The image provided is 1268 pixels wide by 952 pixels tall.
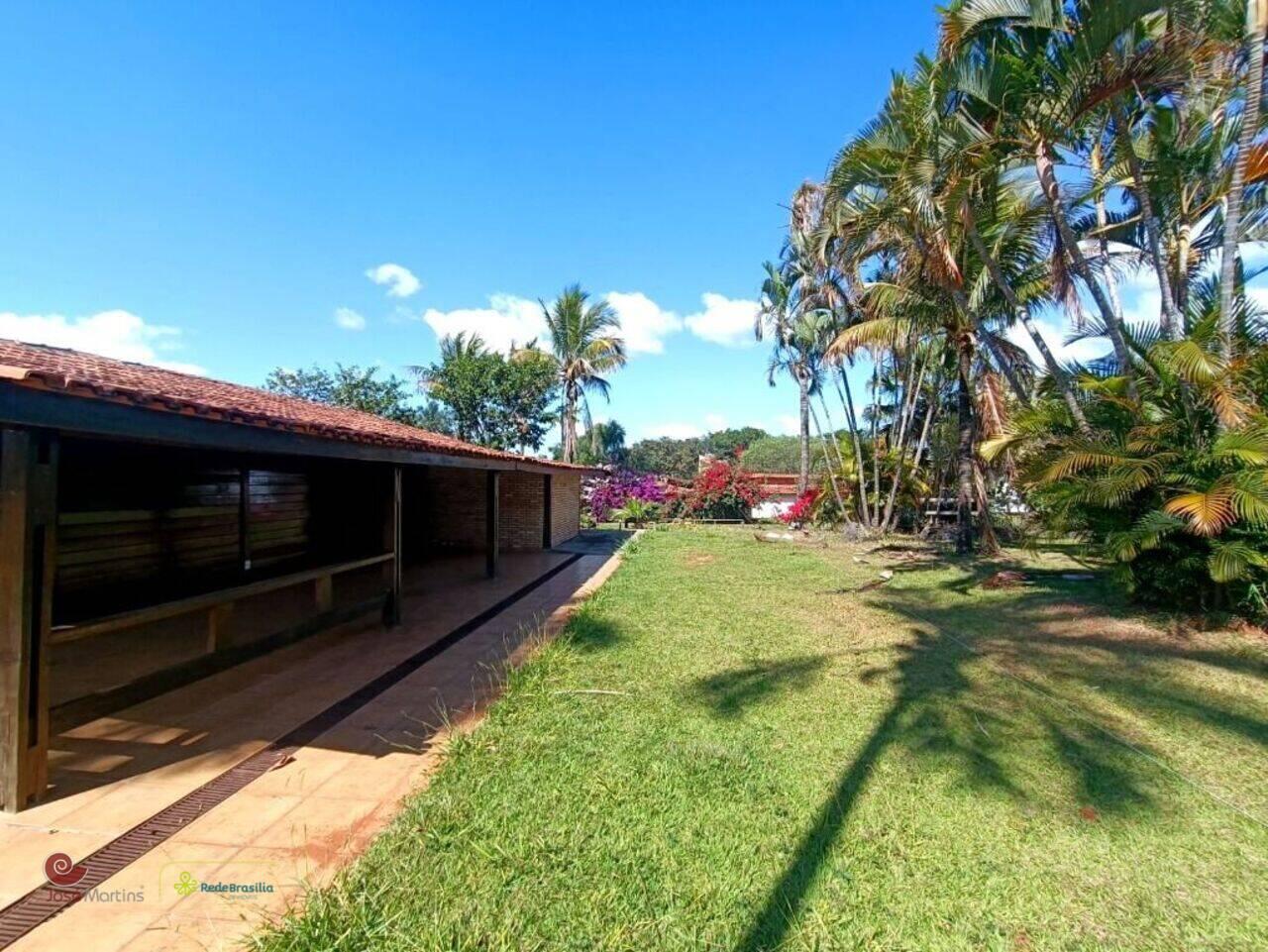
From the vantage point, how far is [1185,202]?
7.75 m

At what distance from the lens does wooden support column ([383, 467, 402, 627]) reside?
21.6ft

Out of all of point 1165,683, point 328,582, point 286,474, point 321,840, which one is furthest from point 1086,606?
point 286,474

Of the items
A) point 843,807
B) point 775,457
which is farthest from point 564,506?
point 775,457

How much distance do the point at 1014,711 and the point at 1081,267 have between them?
6144 mm

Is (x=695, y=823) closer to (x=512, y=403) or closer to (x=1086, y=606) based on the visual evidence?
(x=1086, y=606)

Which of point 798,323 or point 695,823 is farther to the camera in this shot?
point 798,323

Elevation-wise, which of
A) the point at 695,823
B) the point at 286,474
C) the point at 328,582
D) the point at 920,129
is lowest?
the point at 695,823

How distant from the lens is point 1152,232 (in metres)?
7.08

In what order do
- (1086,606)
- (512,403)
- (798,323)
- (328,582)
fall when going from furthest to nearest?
(512,403)
(798,323)
(1086,606)
(328,582)

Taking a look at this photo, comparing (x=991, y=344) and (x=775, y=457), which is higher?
(x=775, y=457)

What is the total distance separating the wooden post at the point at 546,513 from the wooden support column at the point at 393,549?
775 centimetres

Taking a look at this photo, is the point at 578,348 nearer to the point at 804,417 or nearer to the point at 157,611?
the point at 804,417

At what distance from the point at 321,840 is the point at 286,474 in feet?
22.6

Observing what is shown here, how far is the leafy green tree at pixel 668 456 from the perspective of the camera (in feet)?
145
